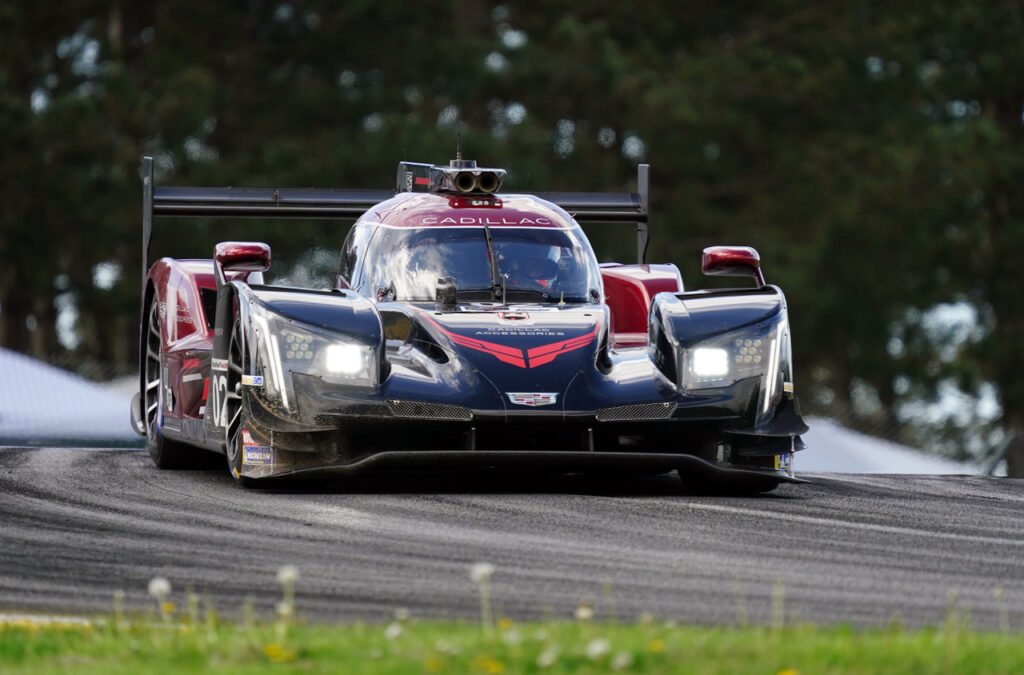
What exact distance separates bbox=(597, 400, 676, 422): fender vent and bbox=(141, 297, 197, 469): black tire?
3449 mm

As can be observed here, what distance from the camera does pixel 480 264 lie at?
→ 11.0 meters

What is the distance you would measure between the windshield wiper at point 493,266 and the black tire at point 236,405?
1496mm

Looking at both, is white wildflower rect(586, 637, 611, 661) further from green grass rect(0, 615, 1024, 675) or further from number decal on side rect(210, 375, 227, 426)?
number decal on side rect(210, 375, 227, 426)

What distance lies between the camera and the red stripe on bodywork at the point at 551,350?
962cm

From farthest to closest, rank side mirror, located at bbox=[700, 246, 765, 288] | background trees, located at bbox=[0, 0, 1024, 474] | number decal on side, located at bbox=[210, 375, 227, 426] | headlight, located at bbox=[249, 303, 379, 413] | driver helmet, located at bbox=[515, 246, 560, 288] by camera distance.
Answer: background trees, located at bbox=[0, 0, 1024, 474]
side mirror, located at bbox=[700, 246, 765, 288]
driver helmet, located at bbox=[515, 246, 560, 288]
number decal on side, located at bbox=[210, 375, 227, 426]
headlight, located at bbox=[249, 303, 379, 413]

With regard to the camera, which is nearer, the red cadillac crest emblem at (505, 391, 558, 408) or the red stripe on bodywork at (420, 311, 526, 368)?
the red cadillac crest emblem at (505, 391, 558, 408)

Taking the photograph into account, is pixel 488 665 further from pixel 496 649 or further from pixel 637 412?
pixel 637 412

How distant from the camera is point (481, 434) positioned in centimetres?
945

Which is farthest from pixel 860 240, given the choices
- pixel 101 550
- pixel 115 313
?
pixel 101 550

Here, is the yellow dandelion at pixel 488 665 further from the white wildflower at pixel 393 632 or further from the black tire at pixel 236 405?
the black tire at pixel 236 405

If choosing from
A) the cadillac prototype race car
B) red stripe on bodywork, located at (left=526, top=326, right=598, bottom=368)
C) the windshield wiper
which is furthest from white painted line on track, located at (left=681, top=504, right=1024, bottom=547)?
the windshield wiper

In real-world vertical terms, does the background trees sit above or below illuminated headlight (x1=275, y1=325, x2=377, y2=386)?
above

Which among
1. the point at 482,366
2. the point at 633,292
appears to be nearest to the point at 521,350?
the point at 482,366

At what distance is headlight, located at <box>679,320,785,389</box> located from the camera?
32.4 feet
